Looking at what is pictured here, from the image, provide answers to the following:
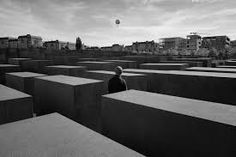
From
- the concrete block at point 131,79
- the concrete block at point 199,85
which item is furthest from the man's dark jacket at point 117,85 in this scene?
the concrete block at point 199,85

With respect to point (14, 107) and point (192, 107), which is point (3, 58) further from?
point (192, 107)

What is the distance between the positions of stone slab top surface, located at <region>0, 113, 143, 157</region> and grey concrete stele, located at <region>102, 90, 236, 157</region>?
4.08 feet

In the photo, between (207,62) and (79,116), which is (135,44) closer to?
(207,62)

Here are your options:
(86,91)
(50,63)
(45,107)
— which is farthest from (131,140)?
(50,63)

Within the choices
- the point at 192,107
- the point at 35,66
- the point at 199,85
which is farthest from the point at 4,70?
the point at 192,107

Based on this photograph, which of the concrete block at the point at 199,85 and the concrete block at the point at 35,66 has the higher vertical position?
the concrete block at the point at 35,66

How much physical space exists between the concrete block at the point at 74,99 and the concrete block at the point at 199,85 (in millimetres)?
3012

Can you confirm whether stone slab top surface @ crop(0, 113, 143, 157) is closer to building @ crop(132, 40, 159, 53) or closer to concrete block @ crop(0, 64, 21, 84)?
concrete block @ crop(0, 64, 21, 84)

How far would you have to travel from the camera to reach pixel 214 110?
311cm

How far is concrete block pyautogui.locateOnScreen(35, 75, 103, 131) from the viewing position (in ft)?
16.7

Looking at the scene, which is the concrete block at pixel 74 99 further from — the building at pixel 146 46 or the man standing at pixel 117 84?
the building at pixel 146 46

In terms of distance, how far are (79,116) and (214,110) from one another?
11.3ft

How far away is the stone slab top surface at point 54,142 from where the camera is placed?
74.6 inches

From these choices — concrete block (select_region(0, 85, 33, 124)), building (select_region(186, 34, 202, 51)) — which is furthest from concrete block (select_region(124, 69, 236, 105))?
building (select_region(186, 34, 202, 51))
